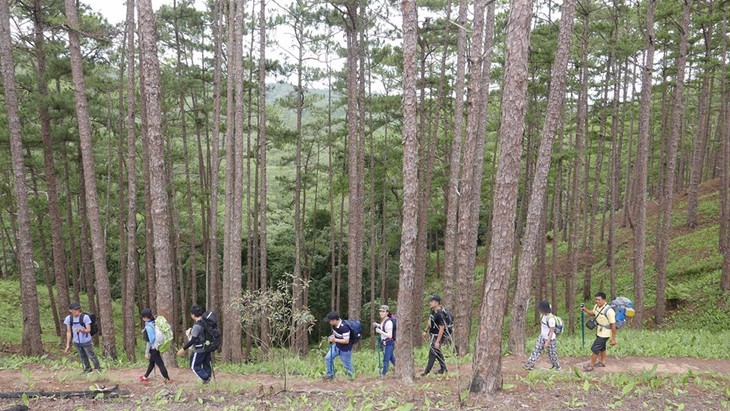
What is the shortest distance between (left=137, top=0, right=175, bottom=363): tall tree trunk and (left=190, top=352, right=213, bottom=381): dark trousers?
5.61 ft

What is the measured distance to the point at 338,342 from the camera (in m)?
9.50

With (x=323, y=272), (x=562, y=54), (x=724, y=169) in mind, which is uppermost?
(x=562, y=54)

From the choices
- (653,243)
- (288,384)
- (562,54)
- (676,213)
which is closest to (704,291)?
(653,243)

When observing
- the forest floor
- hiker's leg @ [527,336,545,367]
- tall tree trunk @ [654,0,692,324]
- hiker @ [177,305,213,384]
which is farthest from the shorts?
tall tree trunk @ [654,0,692,324]

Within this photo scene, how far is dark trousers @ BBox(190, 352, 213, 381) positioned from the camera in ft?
29.1

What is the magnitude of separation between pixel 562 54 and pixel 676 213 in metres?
20.9

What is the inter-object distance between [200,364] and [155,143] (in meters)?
4.20

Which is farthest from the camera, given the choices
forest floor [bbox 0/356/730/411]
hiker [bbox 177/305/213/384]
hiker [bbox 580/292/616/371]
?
hiker [bbox 580/292/616/371]

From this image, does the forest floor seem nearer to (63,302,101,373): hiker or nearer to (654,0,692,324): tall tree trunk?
(63,302,101,373): hiker

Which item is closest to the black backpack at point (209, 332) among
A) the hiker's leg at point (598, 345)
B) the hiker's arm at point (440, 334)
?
the hiker's arm at point (440, 334)

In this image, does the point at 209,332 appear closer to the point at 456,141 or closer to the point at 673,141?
the point at 456,141

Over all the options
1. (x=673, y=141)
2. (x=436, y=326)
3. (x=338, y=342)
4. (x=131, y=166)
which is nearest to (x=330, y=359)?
(x=338, y=342)

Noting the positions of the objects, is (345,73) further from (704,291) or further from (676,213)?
(676,213)

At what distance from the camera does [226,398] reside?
8.16 m
